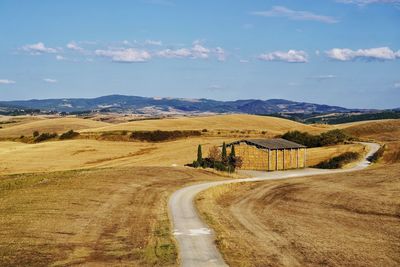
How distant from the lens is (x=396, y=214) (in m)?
40.6

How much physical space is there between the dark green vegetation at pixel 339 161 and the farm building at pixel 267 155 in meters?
3.99

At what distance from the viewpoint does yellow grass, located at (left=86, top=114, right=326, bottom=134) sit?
128750mm

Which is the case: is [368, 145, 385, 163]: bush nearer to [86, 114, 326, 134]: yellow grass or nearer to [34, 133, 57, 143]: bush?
[86, 114, 326, 134]: yellow grass

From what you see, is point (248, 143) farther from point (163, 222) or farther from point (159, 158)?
point (163, 222)

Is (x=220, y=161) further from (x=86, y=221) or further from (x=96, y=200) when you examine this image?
(x=86, y=221)

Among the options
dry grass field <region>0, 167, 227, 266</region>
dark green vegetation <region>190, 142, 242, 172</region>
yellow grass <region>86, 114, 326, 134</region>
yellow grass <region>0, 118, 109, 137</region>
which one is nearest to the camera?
dry grass field <region>0, 167, 227, 266</region>

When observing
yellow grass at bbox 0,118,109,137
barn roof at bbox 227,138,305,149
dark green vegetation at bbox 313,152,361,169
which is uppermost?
barn roof at bbox 227,138,305,149

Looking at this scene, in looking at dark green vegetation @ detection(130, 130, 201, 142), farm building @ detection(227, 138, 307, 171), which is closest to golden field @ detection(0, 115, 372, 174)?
dark green vegetation @ detection(130, 130, 201, 142)

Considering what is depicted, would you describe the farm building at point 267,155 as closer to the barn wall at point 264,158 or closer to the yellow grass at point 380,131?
the barn wall at point 264,158

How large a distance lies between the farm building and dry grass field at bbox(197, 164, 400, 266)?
14.9 metres

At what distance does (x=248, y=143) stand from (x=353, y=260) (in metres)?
54.9

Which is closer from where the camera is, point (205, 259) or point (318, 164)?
point (205, 259)

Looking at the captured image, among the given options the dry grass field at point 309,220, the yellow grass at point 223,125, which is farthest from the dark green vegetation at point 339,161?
the yellow grass at point 223,125

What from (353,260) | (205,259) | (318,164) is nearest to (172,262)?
(205,259)
